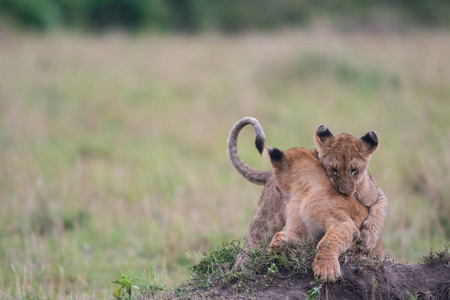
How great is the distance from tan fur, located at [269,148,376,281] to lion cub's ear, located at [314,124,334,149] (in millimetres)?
113

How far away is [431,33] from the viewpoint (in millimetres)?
18672

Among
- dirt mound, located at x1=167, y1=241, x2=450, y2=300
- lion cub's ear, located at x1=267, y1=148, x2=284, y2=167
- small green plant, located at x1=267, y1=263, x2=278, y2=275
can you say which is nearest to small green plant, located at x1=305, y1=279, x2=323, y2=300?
dirt mound, located at x1=167, y1=241, x2=450, y2=300

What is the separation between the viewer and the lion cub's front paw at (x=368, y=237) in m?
3.51

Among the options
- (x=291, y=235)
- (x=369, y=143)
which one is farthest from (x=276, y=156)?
(x=369, y=143)

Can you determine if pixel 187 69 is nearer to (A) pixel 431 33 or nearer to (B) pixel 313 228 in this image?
(A) pixel 431 33

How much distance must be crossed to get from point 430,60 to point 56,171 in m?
9.51

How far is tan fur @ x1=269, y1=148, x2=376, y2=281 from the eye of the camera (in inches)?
128

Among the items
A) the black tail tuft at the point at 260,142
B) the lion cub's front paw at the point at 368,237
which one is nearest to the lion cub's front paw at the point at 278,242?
the lion cub's front paw at the point at 368,237

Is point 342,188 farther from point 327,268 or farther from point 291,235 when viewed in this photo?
point 327,268

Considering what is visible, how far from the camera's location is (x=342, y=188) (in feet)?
11.8

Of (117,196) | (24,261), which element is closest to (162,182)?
(117,196)

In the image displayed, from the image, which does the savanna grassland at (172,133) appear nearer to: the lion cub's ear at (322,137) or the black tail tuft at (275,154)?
the black tail tuft at (275,154)

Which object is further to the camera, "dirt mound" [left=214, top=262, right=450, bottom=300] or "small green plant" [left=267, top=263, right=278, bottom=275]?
"small green plant" [left=267, top=263, right=278, bottom=275]

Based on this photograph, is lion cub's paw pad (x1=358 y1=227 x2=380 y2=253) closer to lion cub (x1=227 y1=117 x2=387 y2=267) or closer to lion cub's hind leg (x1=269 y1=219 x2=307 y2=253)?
lion cub (x1=227 y1=117 x2=387 y2=267)
